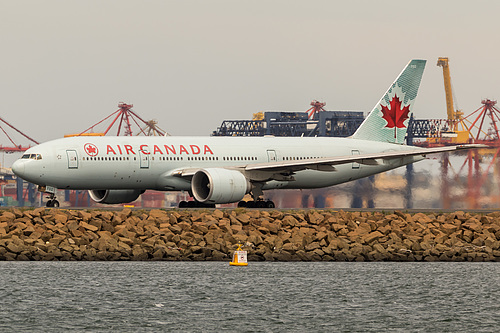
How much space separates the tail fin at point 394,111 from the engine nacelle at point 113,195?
1296 cm

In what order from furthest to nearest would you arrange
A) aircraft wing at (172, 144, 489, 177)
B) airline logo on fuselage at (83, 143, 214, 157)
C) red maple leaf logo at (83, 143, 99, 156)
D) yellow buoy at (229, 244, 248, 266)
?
aircraft wing at (172, 144, 489, 177)
airline logo on fuselage at (83, 143, 214, 157)
red maple leaf logo at (83, 143, 99, 156)
yellow buoy at (229, 244, 248, 266)

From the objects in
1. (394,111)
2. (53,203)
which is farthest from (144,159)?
(394,111)

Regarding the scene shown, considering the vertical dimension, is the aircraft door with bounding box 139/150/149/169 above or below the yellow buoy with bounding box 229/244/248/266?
above

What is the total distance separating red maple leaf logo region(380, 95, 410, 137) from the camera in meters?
52.6

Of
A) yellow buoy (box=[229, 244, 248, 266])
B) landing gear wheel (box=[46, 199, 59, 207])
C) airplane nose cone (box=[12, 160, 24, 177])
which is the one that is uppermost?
airplane nose cone (box=[12, 160, 24, 177])

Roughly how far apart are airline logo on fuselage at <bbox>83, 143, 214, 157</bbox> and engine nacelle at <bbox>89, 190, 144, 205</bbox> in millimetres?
3267

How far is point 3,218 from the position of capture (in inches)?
1361

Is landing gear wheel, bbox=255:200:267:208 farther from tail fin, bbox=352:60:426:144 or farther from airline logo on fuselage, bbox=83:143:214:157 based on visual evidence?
tail fin, bbox=352:60:426:144

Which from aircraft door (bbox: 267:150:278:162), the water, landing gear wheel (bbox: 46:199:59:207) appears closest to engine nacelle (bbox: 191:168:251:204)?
aircraft door (bbox: 267:150:278:162)

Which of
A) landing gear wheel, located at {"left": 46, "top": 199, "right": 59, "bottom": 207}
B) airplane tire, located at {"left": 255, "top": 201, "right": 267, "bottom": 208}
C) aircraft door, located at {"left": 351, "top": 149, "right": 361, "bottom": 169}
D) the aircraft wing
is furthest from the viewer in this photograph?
aircraft door, located at {"left": 351, "top": 149, "right": 361, "bottom": 169}

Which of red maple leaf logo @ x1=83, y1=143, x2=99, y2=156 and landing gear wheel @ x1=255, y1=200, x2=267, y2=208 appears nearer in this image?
red maple leaf logo @ x1=83, y1=143, x2=99, y2=156

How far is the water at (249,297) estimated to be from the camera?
66.9 feet

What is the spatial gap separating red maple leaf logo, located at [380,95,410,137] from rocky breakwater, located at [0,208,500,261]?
1663 centimetres

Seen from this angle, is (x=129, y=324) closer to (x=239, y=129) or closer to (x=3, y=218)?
(x=3, y=218)
